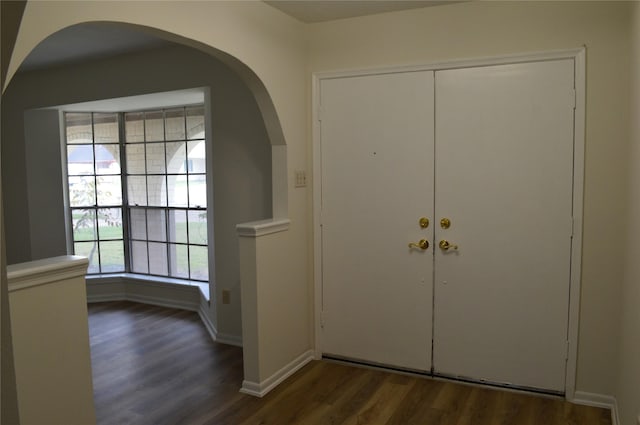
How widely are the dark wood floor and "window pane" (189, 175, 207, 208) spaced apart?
1.60m

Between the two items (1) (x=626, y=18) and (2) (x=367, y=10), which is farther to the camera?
(2) (x=367, y=10)

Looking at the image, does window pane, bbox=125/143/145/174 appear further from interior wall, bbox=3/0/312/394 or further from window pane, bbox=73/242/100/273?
interior wall, bbox=3/0/312/394

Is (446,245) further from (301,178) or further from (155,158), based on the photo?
(155,158)

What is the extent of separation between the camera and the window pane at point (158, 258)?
213 inches

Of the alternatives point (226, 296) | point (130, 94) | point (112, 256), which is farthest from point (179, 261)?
point (130, 94)

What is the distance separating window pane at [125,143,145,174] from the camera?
17.9 feet

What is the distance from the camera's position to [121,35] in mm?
3850

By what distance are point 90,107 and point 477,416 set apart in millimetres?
4593

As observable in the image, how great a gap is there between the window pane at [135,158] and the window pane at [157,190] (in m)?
0.18

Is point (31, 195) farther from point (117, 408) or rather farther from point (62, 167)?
point (117, 408)

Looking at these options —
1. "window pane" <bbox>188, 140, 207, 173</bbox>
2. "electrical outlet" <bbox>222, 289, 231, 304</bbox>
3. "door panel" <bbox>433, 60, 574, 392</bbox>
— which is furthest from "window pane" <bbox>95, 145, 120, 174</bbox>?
"door panel" <bbox>433, 60, 574, 392</bbox>

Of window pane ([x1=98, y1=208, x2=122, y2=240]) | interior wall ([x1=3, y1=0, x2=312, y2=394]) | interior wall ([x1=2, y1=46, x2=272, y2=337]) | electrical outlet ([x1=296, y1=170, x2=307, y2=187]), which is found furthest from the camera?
window pane ([x1=98, y1=208, x2=122, y2=240])

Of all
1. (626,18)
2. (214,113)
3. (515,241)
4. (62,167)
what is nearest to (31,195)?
(62,167)

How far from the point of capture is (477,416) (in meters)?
2.85
